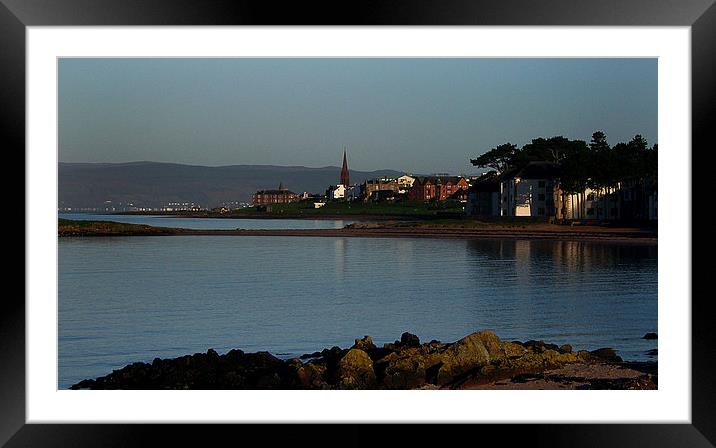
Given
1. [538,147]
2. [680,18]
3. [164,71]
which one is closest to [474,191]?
[538,147]

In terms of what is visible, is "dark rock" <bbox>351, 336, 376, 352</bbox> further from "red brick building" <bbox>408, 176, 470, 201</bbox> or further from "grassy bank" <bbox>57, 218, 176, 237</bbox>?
"red brick building" <bbox>408, 176, 470, 201</bbox>

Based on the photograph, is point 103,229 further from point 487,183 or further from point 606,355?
point 606,355

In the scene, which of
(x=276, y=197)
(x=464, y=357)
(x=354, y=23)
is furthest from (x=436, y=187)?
(x=354, y=23)

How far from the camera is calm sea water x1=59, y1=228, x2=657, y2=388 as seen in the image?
1150cm

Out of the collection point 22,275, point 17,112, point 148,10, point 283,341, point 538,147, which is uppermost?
point 538,147

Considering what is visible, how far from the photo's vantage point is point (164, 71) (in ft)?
96.6

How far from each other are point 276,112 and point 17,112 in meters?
26.7

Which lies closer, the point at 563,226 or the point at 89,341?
the point at 89,341

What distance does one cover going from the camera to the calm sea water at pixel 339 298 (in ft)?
37.7

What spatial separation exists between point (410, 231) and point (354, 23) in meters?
26.7

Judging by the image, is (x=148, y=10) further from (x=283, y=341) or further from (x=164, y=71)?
(x=164, y=71)

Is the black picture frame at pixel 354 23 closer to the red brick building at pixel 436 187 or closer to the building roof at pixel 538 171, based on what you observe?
the building roof at pixel 538 171

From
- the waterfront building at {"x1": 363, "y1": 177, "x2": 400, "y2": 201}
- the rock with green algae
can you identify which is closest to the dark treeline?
the waterfront building at {"x1": 363, "y1": 177, "x2": 400, "y2": 201}

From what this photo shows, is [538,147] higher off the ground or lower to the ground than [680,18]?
higher
